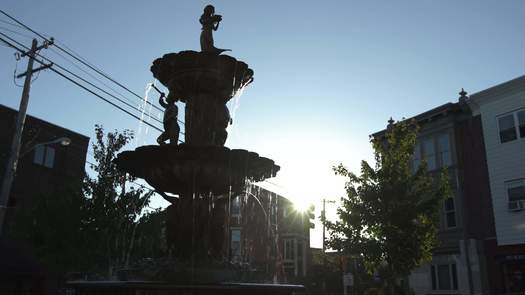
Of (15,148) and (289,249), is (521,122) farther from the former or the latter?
(289,249)

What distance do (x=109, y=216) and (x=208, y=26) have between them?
38.7ft

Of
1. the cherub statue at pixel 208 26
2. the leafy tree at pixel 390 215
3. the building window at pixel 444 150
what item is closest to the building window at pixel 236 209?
the building window at pixel 444 150

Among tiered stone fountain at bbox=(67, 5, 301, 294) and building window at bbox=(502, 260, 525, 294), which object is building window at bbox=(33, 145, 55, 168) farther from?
building window at bbox=(502, 260, 525, 294)

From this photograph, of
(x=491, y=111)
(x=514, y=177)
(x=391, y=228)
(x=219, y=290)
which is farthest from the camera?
(x=491, y=111)

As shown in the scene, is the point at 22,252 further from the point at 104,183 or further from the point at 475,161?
the point at 475,161

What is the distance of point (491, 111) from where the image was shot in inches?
928

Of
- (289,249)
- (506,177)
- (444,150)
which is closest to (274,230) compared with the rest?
(289,249)

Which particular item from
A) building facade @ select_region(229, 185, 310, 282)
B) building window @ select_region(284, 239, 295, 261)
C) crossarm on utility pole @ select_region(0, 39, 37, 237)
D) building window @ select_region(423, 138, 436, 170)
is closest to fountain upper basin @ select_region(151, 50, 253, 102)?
crossarm on utility pole @ select_region(0, 39, 37, 237)

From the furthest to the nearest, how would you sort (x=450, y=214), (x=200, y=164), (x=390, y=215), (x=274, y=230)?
(x=274, y=230), (x=450, y=214), (x=390, y=215), (x=200, y=164)

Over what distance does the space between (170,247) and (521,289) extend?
18.9 metres

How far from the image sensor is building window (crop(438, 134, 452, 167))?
84.9ft

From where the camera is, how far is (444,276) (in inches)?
966

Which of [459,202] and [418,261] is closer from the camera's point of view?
[418,261]


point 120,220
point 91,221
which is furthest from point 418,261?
point 91,221
